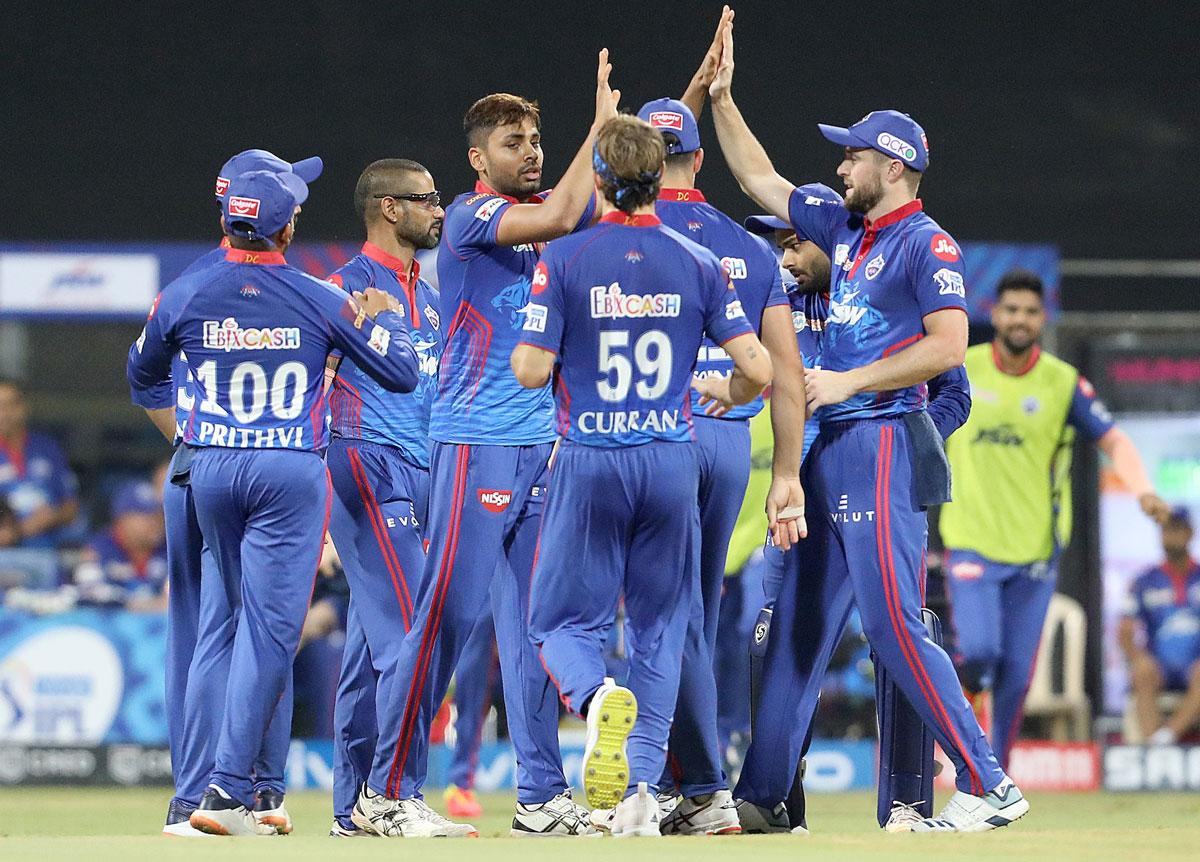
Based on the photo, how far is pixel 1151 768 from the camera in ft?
36.8

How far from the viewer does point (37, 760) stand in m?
11.2

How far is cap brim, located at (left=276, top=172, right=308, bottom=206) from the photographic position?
6.25 metres

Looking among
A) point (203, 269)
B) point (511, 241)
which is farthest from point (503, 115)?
point (203, 269)

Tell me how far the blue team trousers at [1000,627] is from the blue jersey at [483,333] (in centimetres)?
371

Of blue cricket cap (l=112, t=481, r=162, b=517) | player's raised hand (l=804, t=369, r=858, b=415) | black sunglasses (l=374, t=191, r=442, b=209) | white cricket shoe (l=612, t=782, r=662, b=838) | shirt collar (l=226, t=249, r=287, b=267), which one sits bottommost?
white cricket shoe (l=612, t=782, r=662, b=838)

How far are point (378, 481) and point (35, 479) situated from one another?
5.66 meters

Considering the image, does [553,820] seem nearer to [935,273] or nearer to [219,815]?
[219,815]

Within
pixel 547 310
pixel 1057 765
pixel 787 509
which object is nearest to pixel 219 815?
pixel 547 310

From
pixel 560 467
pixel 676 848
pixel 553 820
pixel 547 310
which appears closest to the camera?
pixel 676 848

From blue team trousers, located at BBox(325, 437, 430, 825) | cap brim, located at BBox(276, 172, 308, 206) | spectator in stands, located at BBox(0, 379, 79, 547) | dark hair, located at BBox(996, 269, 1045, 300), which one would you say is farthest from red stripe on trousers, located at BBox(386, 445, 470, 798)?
spectator in stands, located at BBox(0, 379, 79, 547)

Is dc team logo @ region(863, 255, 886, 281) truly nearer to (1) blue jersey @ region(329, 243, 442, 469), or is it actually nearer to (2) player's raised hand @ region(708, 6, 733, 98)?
(2) player's raised hand @ region(708, 6, 733, 98)

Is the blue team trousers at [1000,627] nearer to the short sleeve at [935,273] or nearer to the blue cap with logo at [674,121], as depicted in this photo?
the short sleeve at [935,273]

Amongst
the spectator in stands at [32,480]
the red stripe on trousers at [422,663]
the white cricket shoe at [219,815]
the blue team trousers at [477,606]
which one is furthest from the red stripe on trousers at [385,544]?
the spectator in stands at [32,480]

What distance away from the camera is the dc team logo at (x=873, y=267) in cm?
642
